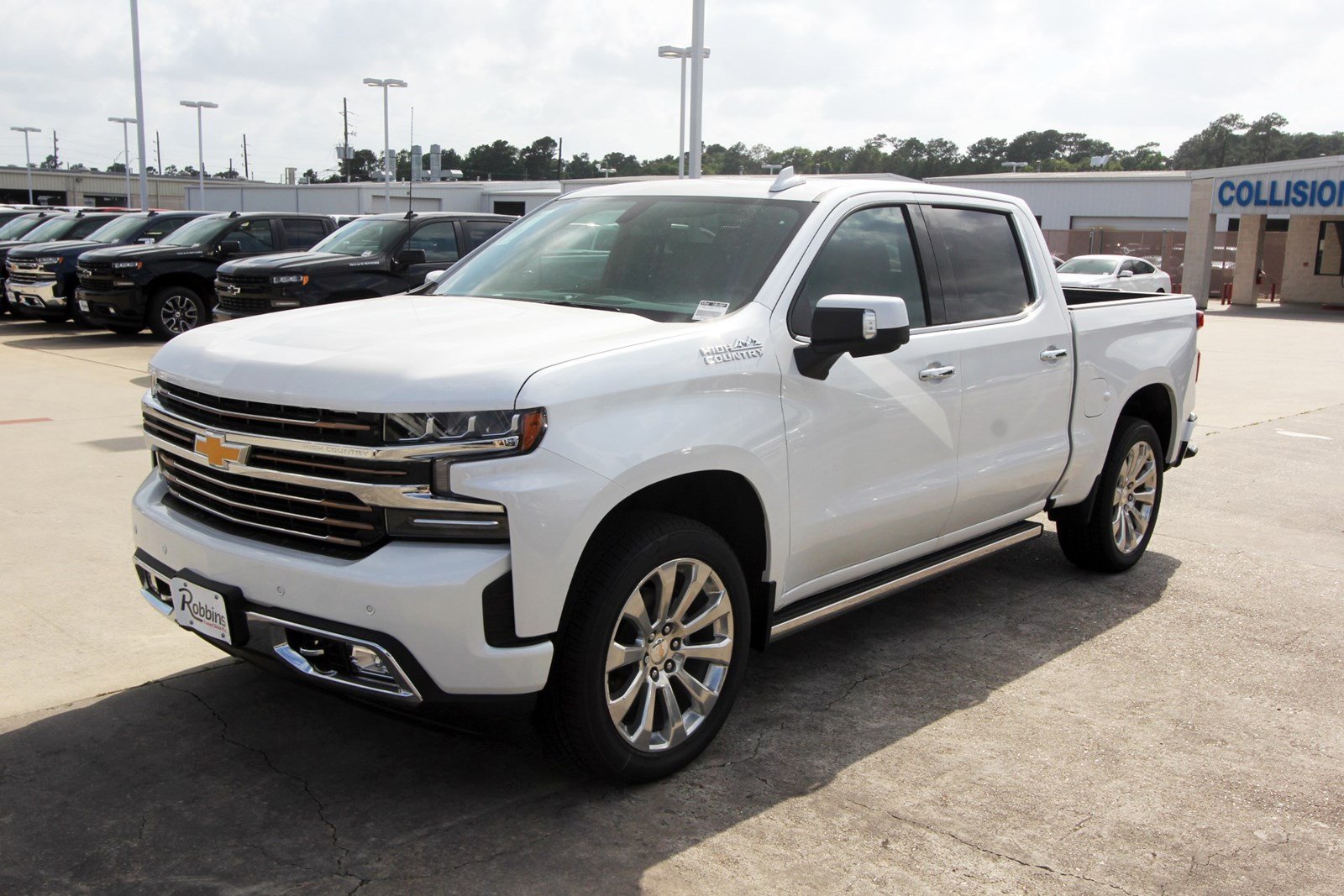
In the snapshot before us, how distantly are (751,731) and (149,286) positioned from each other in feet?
46.6

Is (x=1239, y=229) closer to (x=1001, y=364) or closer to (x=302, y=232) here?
(x=302, y=232)

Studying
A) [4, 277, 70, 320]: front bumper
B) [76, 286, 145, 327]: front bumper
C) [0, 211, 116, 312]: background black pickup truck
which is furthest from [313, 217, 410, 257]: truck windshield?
[0, 211, 116, 312]: background black pickup truck

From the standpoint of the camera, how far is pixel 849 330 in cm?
395

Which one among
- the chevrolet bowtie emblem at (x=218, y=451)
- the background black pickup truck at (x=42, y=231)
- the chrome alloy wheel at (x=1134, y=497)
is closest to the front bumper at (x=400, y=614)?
the chevrolet bowtie emblem at (x=218, y=451)

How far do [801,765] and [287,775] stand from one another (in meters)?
1.66

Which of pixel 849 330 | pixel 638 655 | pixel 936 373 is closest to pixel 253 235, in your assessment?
pixel 936 373

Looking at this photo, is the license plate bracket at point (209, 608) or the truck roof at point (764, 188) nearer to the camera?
the license plate bracket at point (209, 608)

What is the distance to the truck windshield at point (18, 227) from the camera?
23.0 m

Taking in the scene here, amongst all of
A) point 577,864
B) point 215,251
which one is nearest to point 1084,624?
point 577,864

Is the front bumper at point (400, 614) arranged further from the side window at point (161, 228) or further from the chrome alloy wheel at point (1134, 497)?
the side window at point (161, 228)

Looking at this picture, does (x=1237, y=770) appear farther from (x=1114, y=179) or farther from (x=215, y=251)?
(x=1114, y=179)

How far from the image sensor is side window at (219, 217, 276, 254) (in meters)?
16.6

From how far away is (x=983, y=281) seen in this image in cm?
524

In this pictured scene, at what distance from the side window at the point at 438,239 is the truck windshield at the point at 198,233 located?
13.7 feet
